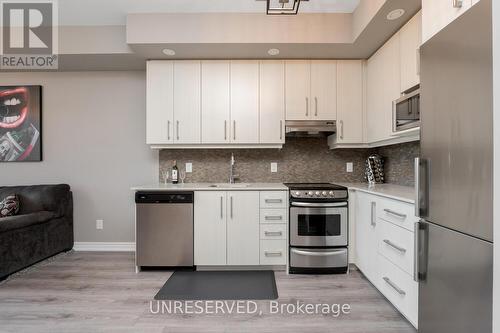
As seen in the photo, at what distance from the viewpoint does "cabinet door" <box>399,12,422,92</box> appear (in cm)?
215

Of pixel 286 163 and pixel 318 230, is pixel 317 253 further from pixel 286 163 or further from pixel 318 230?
pixel 286 163

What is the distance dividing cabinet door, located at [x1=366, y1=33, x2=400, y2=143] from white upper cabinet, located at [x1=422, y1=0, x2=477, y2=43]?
931 mm

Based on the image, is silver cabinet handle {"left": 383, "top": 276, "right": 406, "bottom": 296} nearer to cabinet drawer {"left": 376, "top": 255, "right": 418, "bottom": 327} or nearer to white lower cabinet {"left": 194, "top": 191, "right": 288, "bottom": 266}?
cabinet drawer {"left": 376, "top": 255, "right": 418, "bottom": 327}

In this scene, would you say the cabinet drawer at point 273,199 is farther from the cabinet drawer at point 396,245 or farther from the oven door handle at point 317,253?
the cabinet drawer at point 396,245

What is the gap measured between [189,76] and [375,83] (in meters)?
2.06

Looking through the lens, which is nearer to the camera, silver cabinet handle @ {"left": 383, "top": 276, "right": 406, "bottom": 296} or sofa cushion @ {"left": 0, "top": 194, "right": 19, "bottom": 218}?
silver cabinet handle @ {"left": 383, "top": 276, "right": 406, "bottom": 296}

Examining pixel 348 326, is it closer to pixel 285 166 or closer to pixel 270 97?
pixel 285 166

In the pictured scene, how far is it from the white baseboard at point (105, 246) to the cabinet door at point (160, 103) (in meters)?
1.47

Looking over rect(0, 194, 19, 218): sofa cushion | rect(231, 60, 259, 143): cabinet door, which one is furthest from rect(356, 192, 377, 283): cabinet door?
rect(0, 194, 19, 218): sofa cushion

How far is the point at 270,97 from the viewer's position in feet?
10.5

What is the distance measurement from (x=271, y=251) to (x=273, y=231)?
8.3 inches

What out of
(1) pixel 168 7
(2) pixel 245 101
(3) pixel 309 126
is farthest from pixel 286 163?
(1) pixel 168 7
